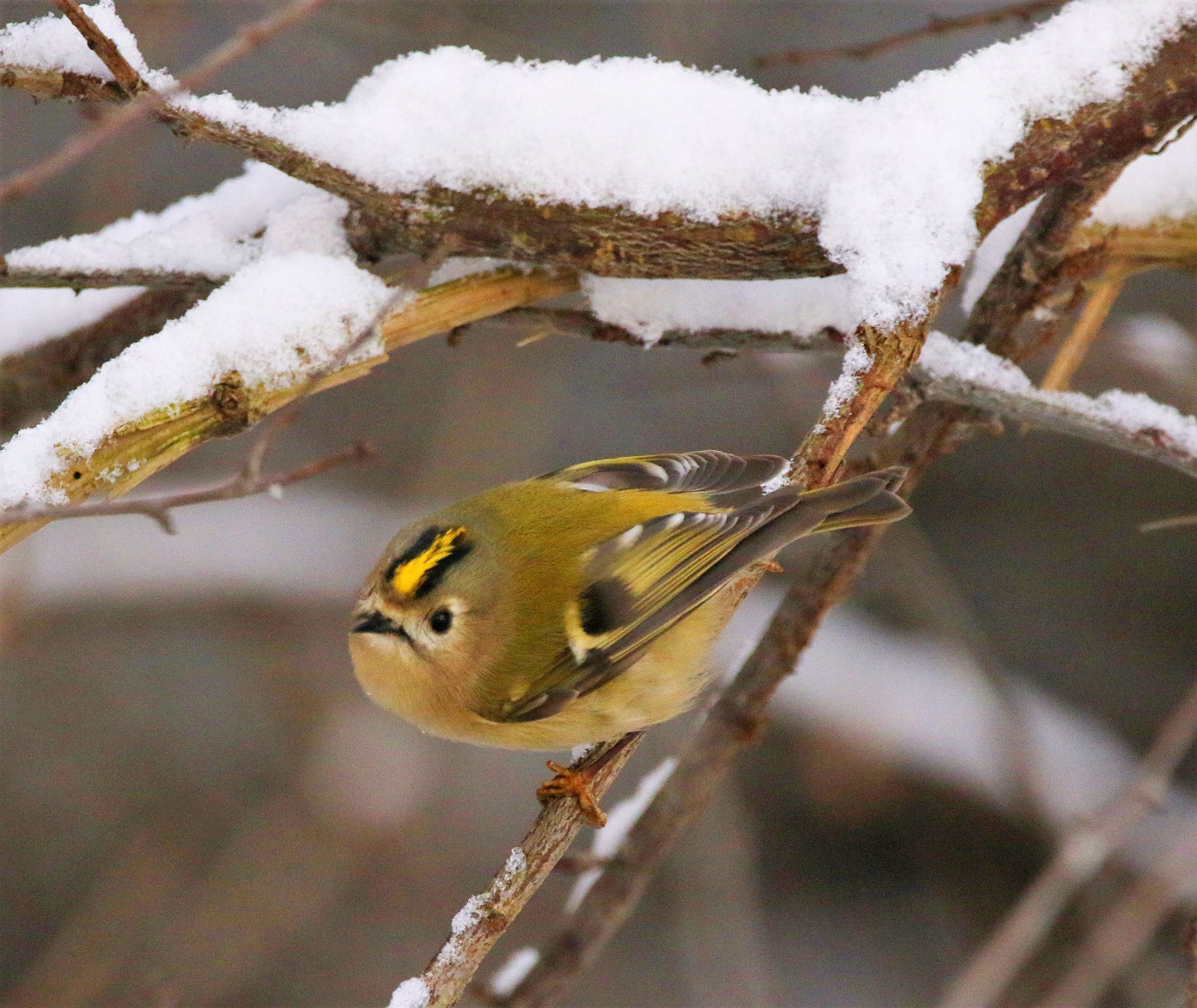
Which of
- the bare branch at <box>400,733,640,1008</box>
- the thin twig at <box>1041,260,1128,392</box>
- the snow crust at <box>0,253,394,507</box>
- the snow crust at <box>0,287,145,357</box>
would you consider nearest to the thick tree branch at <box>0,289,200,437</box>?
the snow crust at <box>0,287,145,357</box>

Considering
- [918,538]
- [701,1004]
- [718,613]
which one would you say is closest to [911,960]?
[701,1004]

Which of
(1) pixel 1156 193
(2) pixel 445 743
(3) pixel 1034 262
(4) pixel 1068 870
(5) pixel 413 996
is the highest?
(1) pixel 1156 193

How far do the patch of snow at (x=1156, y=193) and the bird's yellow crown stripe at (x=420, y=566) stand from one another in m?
1.23

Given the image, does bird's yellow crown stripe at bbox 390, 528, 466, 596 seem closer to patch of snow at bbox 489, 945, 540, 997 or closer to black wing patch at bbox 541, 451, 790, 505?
black wing patch at bbox 541, 451, 790, 505

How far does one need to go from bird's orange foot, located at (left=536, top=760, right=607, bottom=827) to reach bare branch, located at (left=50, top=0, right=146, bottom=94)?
112 centimetres

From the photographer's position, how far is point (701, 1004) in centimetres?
359

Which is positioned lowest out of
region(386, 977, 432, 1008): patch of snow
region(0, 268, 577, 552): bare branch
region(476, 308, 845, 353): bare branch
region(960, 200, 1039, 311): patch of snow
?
region(386, 977, 432, 1008): patch of snow

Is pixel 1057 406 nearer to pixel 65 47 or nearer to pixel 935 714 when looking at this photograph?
pixel 65 47

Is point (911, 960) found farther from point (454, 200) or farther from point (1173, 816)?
point (454, 200)

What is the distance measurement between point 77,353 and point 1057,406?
5.54 ft

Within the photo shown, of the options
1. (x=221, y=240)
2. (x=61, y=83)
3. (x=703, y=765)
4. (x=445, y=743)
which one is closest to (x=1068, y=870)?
(x=703, y=765)

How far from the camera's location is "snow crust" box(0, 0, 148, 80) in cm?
154

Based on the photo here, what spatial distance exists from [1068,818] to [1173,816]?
1.25 feet

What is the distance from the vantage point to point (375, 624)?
2.07 meters
